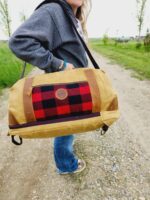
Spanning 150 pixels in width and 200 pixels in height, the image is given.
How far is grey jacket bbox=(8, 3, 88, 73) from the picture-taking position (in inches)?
74.1

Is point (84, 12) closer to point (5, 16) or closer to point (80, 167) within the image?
point (80, 167)

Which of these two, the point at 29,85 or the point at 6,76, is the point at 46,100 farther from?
the point at 6,76

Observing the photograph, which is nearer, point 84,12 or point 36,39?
point 36,39

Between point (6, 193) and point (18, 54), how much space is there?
1.48 meters

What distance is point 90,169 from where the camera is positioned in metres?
3.12

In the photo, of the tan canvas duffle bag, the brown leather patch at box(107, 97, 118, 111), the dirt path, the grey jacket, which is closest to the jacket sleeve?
the grey jacket

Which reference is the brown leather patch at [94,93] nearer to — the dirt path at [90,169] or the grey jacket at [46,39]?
the grey jacket at [46,39]

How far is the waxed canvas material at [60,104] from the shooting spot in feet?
6.37

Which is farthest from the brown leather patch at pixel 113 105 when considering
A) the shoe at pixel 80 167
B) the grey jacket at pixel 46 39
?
the shoe at pixel 80 167

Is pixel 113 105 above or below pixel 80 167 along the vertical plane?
above

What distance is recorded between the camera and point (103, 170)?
10.2ft

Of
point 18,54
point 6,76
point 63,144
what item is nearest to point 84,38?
point 18,54

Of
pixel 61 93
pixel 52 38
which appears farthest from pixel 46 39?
pixel 61 93

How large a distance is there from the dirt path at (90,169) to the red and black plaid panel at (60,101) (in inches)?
41.5
